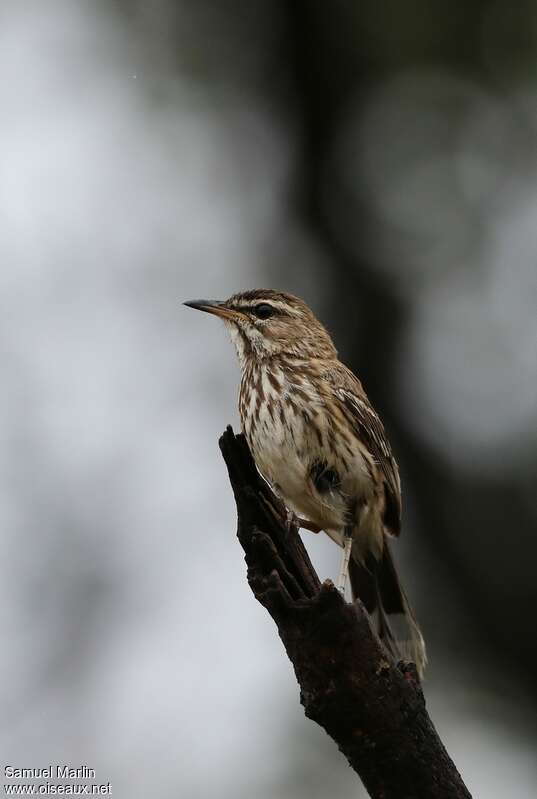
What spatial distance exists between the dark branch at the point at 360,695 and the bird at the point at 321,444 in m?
1.90

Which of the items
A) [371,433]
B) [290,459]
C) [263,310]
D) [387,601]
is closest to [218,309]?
[263,310]

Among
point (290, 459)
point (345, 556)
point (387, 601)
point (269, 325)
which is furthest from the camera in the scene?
point (269, 325)

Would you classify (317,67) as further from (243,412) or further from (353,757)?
(353,757)

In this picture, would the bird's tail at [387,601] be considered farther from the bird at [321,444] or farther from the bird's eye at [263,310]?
the bird's eye at [263,310]

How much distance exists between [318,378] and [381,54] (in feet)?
17.7

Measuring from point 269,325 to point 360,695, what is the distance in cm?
343

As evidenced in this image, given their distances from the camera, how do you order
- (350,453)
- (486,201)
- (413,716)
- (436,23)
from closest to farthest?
(413,716) → (350,453) → (436,23) → (486,201)

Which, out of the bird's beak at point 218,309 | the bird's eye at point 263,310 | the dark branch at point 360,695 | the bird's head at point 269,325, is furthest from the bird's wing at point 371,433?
the dark branch at point 360,695

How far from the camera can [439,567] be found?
10.1 m

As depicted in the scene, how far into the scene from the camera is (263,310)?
8.27 meters

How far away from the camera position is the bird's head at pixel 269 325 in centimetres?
802

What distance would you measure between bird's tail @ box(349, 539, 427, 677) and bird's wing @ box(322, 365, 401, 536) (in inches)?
8.6

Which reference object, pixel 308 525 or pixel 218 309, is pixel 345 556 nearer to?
pixel 308 525

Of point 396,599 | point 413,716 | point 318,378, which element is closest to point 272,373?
point 318,378
